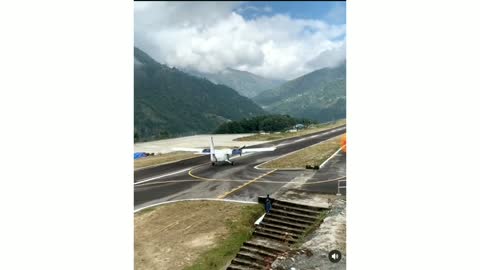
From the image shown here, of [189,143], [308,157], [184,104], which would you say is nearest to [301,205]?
[308,157]

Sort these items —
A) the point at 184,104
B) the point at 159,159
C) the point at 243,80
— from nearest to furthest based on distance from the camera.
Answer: the point at 243,80 → the point at 184,104 → the point at 159,159

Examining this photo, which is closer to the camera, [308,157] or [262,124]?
[262,124]

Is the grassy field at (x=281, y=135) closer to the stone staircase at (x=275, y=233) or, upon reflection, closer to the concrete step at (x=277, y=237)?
the stone staircase at (x=275, y=233)

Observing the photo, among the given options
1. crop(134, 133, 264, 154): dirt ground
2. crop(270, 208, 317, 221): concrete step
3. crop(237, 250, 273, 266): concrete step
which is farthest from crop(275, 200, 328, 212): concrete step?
crop(134, 133, 264, 154): dirt ground

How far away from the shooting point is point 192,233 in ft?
40.9

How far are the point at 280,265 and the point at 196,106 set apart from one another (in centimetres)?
1026

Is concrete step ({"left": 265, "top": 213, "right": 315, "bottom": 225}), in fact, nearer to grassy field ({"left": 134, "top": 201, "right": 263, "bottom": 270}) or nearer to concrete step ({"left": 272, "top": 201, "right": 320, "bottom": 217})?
concrete step ({"left": 272, "top": 201, "right": 320, "bottom": 217})

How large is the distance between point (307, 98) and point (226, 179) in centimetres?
836

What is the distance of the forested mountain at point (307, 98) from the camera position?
11907 millimetres

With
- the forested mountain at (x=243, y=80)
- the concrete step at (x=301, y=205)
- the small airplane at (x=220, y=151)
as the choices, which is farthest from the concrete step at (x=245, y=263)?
the small airplane at (x=220, y=151)

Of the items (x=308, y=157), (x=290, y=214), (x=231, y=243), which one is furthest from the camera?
(x=308, y=157)

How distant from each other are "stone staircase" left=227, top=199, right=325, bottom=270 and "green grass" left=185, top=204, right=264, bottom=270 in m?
0.31

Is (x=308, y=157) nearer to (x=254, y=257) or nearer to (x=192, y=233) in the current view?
(x=192, y=233)
